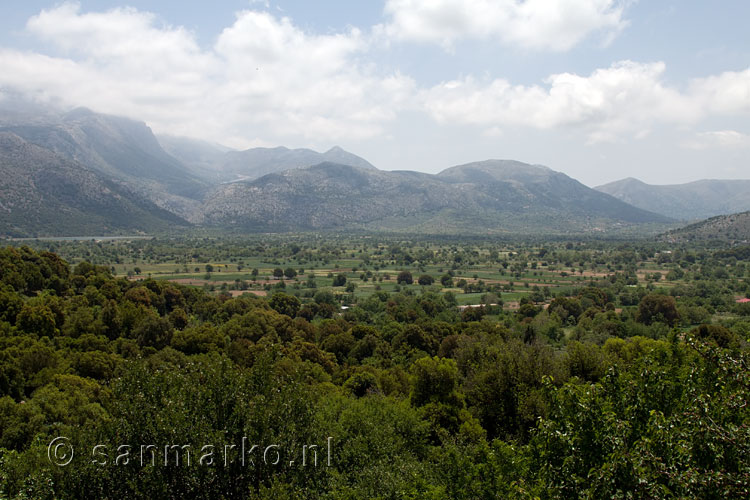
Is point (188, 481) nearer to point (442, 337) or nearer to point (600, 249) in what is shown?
point (442, 337)

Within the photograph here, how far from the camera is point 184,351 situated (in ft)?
142

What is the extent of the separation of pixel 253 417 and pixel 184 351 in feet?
103

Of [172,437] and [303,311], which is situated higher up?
[172,437]

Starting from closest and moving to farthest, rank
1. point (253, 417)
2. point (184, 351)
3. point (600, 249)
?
point (253, 417), point (184, 351), point (600, 249)

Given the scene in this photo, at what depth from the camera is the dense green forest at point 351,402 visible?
1012 cm

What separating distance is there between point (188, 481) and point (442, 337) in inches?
1718

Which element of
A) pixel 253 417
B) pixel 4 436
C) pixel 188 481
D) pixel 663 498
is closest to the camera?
pixel 663 498

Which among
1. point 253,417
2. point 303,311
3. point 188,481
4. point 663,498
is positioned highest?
point 663,498

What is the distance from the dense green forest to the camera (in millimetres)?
10125

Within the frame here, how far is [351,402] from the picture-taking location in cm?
2562

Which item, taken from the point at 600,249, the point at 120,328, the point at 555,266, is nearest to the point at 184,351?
the point at 120,328

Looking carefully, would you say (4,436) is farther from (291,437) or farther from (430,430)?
(430,430)

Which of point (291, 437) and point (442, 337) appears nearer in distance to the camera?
point (291, 437)

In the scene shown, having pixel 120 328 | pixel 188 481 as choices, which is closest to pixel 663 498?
pixel 188 481
